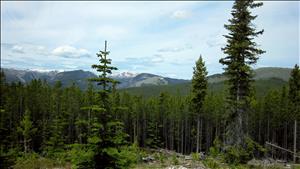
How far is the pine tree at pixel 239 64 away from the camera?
20922 millimetres

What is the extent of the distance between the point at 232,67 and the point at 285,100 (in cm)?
4161

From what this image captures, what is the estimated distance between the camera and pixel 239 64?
69.2ft

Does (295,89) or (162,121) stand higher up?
(295,89)

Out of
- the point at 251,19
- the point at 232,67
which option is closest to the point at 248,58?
the point at 232,67

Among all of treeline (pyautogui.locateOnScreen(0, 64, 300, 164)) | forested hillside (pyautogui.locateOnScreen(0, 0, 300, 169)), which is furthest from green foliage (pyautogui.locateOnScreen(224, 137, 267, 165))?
treeline (pyautogui.locateOnScreen(0, 64, 300, 164))

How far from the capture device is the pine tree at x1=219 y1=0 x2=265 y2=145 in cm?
2092

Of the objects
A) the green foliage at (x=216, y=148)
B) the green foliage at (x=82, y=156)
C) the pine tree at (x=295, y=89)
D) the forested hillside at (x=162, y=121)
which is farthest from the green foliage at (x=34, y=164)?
the pine tree at (x=295, y=89)

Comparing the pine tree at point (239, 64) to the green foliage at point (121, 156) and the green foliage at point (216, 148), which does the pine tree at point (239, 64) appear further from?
the green foliage at point (121, 156)

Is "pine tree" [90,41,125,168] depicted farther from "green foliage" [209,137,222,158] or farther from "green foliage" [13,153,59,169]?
"green foliage" [13,153,59,169]

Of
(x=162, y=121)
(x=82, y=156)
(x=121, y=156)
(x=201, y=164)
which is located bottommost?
(x=162, y=121)

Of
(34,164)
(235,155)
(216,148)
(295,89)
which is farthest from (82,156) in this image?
(295,89)

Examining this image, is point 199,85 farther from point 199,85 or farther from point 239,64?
point 239,64

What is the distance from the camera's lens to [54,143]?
48.7 meters

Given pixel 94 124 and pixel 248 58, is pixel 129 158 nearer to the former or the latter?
pixel 94 124
